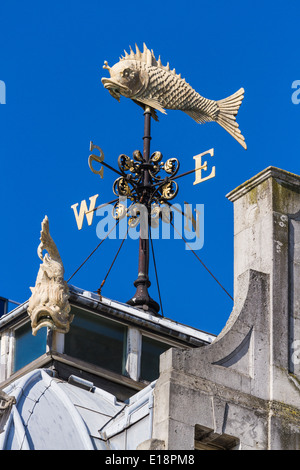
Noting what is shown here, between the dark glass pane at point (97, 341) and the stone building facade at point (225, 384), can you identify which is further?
the dark glass pane at point (97, 341)

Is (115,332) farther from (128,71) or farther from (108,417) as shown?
(128,71)

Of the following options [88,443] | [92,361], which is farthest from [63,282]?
[88,443]

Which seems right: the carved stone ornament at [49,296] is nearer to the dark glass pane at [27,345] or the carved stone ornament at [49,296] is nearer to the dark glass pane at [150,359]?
the dark glass pane at [27,345]

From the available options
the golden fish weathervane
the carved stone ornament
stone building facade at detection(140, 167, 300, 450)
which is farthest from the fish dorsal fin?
stone building facade at detection(140, 167, 300, 450)

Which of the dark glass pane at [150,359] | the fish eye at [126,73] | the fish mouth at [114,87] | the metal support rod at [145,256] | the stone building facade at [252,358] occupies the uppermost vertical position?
the fish eye at [126,73]

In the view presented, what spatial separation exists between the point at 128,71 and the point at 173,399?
20074mm

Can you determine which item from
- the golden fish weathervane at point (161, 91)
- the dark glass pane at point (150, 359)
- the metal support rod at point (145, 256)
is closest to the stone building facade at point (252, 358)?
the dark glass pane at point (150, 359)

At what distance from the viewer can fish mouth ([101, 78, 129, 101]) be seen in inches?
2247

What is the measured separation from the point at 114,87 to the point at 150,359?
361 inches

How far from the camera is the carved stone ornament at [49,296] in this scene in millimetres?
50375

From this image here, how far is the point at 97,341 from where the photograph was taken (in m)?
52.3

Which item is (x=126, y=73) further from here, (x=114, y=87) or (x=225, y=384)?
(x=225, y=384)

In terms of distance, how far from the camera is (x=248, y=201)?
43.2 metres

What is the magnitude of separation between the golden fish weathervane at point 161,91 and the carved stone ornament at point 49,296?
8022 millimetres
